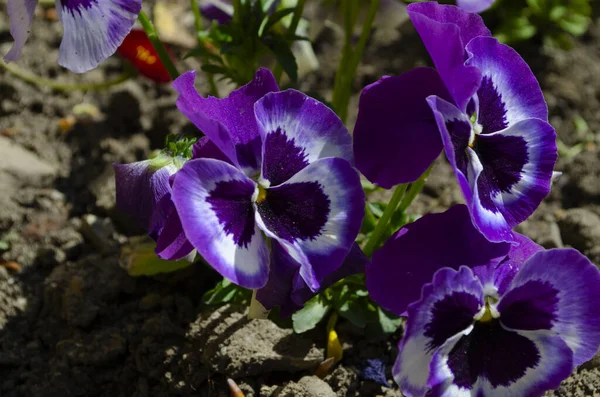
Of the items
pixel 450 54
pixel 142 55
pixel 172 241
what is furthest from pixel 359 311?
pixel 142 55

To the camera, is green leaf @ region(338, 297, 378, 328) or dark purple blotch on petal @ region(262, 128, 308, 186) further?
green leaf @ region(338, 297, 378, 328)

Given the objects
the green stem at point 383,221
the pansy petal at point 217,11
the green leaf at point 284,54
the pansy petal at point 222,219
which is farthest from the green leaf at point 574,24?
the pansy petal at point 222,219

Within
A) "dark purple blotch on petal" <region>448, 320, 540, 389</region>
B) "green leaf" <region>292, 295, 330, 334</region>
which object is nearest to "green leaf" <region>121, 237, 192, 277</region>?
"green leaf" <region>292, 295, 330, 334</region>

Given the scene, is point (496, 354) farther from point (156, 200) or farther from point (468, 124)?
point (156, 200)

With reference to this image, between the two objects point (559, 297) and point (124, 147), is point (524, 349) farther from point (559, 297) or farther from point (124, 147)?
point (124, 147)

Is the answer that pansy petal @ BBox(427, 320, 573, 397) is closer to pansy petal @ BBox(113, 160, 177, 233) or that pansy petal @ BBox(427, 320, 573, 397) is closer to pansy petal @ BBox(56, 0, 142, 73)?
pansy petal @ BBox(113, 160, 177, 233)

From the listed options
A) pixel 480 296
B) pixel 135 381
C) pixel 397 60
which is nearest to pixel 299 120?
pixel 480 296

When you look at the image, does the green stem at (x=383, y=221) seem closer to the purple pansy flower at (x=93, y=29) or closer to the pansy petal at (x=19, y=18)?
the purple pansy flower at (x=93, y=29)
